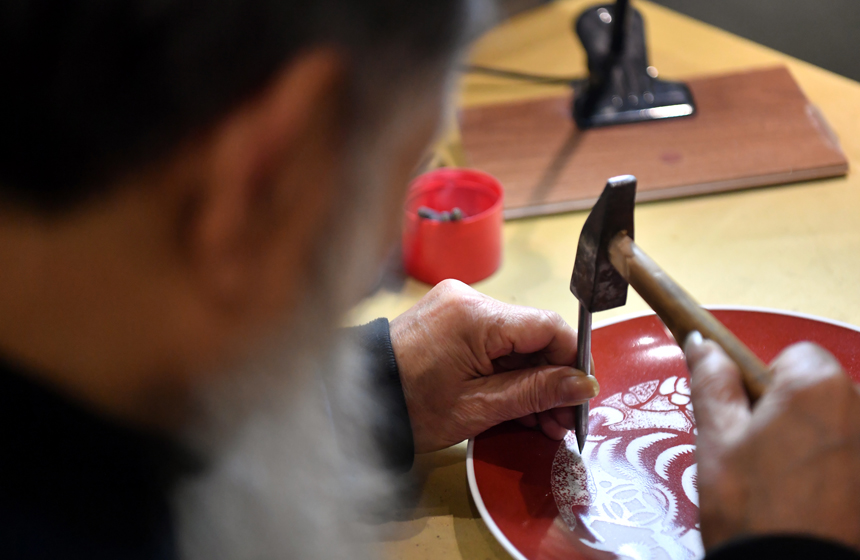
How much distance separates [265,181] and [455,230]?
0.59m

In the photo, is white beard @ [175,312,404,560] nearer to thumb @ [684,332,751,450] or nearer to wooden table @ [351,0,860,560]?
wooden table @ [351,0,860,560]

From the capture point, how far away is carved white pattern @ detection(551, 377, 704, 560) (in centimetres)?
60

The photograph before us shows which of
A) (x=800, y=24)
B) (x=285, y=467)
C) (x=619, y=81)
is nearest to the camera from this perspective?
(x=285, y=467)

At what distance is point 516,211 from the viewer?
1.12 metres

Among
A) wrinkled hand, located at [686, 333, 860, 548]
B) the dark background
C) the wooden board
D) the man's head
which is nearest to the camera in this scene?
the man's head

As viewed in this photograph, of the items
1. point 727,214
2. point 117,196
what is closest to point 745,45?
point 727,214

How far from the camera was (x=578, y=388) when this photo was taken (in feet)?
2.17

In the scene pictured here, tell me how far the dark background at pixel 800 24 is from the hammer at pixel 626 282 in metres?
1.84

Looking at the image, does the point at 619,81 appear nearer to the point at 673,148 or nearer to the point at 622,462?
the point at 673,148

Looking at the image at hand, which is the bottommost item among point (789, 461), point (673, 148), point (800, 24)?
point (800, 24)

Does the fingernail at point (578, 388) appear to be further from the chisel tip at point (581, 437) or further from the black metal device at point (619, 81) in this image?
the black metal device at point (619, 81)

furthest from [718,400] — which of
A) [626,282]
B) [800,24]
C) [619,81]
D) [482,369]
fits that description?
[800,24]

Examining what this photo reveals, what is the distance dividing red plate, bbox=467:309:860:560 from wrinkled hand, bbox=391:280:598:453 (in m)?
0.03

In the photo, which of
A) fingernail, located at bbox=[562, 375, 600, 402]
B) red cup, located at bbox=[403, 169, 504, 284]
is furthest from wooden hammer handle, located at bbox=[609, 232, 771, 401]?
red cup, located at bbox=[403, 169, 504, 284]
